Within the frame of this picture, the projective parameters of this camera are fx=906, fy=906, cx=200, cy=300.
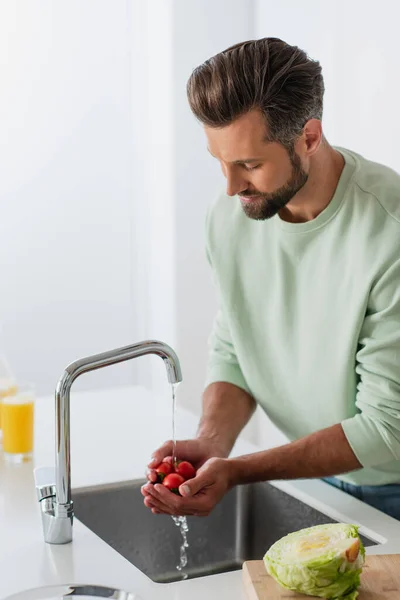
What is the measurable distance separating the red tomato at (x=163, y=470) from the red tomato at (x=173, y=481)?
0.08ft

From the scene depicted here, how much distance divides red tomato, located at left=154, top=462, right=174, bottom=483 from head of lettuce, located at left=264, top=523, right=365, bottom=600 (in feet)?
1.59

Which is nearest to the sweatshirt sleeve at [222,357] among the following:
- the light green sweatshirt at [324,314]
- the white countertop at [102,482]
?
the light green sweatshirt at [324,314]

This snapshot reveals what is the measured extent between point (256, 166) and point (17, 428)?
2.76 feet

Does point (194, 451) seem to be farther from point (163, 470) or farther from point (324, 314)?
point (324, 314)

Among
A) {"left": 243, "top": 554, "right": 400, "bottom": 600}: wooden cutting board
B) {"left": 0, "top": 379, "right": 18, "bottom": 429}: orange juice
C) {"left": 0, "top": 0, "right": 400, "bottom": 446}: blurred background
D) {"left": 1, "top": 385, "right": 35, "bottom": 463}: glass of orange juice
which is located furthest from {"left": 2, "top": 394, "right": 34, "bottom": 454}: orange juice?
{"left": 0, "top": 0, "right": 400, "bottom": 446}: blurred background

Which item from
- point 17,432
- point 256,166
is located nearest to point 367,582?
point 256,166

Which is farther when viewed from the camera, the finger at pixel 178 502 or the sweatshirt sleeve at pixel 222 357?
the sweatshirt sleeve at pixel 222 357

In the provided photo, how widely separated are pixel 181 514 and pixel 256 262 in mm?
650

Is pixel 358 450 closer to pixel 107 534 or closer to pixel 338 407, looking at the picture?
pixel 338 407

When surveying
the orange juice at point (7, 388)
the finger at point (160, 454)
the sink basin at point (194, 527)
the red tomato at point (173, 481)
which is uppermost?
the orange juice at point (7, 388)

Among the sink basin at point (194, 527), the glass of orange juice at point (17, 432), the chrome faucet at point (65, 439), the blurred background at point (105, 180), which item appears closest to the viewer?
the chrome faucet at point (65, 439)

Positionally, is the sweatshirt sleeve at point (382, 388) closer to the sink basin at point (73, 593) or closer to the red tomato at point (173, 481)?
the red tomato at point (173, 481)

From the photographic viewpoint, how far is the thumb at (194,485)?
175 centimetres

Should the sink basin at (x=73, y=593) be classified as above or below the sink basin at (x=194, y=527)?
above
